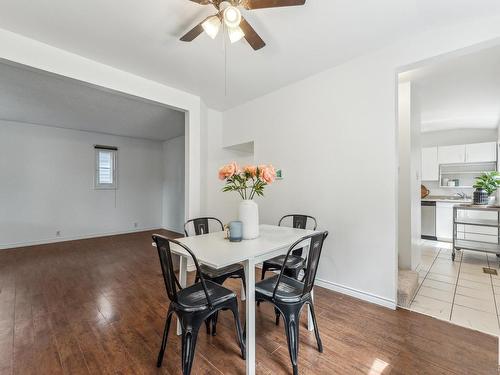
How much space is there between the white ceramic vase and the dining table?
0.06 m

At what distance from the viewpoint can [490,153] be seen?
15.1ft

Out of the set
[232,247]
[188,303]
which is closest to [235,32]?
[232,247]

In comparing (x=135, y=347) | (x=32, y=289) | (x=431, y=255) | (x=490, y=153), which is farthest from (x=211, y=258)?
(x=490, y=153)

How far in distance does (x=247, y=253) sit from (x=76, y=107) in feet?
14.2

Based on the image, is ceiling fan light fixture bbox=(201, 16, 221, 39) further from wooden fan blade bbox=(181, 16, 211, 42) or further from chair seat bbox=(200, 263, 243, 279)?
chair seat bbox=(200, 263, 243, 279)

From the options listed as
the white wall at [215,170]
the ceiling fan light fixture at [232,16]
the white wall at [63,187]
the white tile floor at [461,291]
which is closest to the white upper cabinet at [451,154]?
the white tile floor at [461,291]

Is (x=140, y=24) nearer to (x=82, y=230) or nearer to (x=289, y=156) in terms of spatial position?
(x=289, y=156)

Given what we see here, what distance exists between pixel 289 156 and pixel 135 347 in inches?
101

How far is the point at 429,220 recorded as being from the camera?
5.05m

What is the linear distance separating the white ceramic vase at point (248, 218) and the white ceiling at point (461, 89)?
7.46 ft

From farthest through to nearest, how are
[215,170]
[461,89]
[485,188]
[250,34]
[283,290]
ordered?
[215,170]
[485,188]
[461,89]
[250,34]
[283,290]

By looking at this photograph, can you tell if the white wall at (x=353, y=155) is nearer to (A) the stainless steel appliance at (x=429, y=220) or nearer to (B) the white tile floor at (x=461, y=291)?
(B) the white tile floor at (x=461, y=291)

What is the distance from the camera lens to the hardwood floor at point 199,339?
5.01 feet

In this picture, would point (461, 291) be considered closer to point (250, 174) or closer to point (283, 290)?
point (283, 290)
